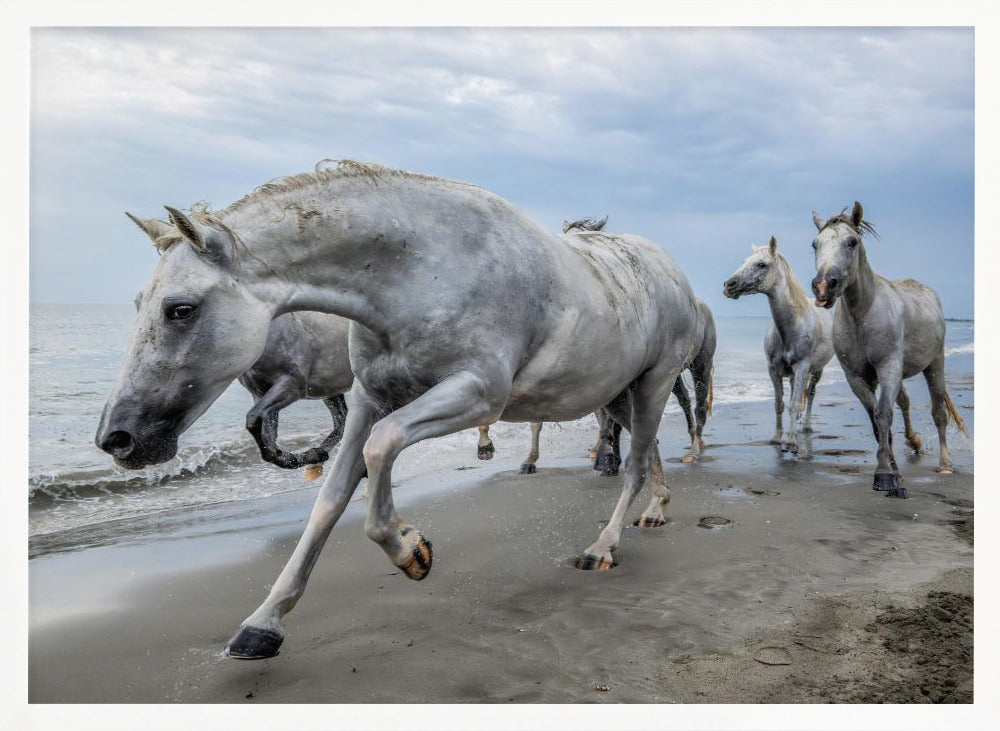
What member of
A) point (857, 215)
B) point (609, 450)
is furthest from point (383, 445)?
point (857, 215)

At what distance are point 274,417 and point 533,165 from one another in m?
2.47

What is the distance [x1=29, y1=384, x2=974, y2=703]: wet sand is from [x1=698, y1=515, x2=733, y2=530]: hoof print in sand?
0.04 m

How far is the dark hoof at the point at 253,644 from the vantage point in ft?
10.1

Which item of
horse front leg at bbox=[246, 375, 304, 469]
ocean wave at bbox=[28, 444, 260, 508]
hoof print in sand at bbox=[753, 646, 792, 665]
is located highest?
horse front leg at bbox=[246, 375, 304, 469]

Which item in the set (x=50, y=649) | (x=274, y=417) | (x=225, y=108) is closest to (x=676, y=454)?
(x=274, y=417)

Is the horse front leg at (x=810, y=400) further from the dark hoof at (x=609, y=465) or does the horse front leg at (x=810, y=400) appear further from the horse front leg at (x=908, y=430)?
the dark hoof at (x=609, y=465)

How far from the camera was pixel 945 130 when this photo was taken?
4.49m

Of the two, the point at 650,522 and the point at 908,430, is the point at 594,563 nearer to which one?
the point at 650,522

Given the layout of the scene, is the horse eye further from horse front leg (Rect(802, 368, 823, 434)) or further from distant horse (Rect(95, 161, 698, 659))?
horse front leg (Rect(802, 368, 823, 434))

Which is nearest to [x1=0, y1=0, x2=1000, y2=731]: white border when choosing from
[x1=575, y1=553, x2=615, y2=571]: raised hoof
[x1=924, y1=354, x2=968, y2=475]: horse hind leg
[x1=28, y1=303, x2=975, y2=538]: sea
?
[x1=28, y1=303, x2=975, y2=538]: sea

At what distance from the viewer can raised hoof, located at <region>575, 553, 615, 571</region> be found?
14.4ft

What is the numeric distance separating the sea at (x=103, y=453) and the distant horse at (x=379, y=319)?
1.64m

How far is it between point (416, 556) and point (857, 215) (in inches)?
198
